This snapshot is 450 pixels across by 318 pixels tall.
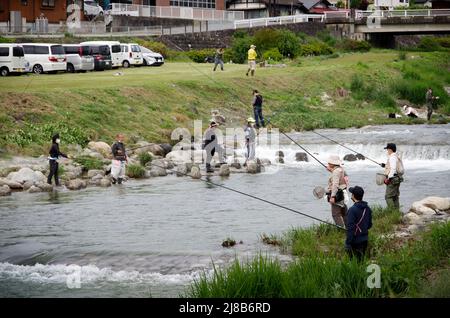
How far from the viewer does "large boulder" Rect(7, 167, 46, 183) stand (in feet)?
75.1

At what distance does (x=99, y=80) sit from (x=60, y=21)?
78.3 ft

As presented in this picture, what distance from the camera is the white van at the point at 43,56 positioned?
41000 millimetres

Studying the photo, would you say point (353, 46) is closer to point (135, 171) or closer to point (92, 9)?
point (92, 9)

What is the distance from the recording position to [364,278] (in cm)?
1080

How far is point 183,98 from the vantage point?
36125mm

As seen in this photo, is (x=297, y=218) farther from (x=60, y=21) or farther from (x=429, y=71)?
(x=60, y=21)

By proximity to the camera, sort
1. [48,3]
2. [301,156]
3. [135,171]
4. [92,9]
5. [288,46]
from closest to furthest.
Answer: [135,171]
[301,156]
[288,46]
[48,3]
[92,9]

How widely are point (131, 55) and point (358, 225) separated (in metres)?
36.3

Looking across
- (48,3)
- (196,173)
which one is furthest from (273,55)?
(196,173)

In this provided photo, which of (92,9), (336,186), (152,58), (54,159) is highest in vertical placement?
(92,9)

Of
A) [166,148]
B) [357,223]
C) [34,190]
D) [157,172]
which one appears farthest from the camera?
[166,148]

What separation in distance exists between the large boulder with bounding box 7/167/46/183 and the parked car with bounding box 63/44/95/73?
795 inches

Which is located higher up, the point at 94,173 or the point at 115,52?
the point at 115,52
